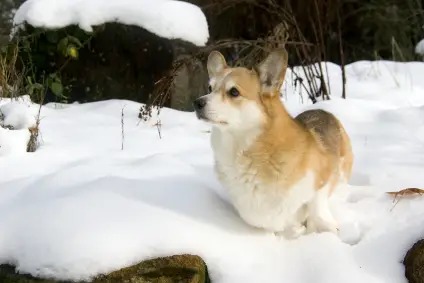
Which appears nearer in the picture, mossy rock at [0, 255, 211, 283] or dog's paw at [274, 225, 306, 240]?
mossy rock at [0, 255, 211, 283]

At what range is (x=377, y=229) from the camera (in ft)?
7.99

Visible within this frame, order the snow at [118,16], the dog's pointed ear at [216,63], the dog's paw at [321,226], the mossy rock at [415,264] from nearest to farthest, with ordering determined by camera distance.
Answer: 1. the mossy rock at [415,264]
2. the dog's paw at [321,226]
3. the dog's pointed ear at [216,63]
4. the snow at [118,16]

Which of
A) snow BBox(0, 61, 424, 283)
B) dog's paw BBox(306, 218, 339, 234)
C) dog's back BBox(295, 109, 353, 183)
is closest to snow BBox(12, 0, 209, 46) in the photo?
snow BBox(0, 61, 424, 283)

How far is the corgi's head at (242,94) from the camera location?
7.53ft

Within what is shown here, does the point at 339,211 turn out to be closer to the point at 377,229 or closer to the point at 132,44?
the point at 377,229

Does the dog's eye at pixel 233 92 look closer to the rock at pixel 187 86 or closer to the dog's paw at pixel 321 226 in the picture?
the dog's paw at pixel 321 226

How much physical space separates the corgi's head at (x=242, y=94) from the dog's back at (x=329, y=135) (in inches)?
14.8

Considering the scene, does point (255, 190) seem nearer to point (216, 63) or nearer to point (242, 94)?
point (242, 94)

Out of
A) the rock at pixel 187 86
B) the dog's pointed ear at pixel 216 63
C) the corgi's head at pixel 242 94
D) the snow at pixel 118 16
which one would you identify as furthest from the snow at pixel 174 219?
the snow at pixel 118 16

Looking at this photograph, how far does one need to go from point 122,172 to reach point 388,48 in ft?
24.7

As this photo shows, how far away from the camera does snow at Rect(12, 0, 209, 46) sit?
5.19 m

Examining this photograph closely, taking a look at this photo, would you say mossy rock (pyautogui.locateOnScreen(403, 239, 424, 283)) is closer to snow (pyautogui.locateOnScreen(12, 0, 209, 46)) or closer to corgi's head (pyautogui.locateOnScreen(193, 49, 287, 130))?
corgi's head (pyautogui.locateOnScreen(193, 49, 287, 130))

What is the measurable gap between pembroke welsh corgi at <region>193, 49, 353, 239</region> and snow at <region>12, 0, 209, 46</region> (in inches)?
111

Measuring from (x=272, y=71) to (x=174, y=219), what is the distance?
75cm
